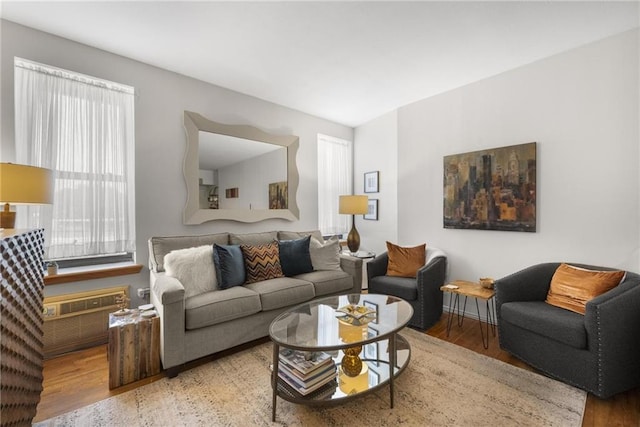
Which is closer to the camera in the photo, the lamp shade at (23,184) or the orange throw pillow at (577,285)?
the lamp shade at (23,184)

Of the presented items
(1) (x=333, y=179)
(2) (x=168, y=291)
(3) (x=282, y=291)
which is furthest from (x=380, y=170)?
(2) (x=168, y=291)

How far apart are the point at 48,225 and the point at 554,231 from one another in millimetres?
4447

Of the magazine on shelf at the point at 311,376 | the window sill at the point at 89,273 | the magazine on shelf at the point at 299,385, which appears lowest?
the magazine on shelf at the point at 299,385

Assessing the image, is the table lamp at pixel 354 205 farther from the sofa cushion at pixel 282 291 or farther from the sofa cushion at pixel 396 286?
the sofa cushion at pixel 282 291

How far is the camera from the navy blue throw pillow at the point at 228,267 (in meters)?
2.64

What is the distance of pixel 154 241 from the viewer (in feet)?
9.00

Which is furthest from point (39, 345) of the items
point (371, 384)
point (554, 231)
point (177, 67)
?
point (554, 231)

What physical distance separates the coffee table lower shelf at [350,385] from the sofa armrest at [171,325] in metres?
0.85

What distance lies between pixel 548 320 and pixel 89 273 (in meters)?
3.65

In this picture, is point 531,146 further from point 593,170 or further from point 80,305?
point 80,305

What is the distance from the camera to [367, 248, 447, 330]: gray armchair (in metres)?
2.90

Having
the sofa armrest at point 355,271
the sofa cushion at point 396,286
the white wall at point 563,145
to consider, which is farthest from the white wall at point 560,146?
the sofa armrest at point 355,271

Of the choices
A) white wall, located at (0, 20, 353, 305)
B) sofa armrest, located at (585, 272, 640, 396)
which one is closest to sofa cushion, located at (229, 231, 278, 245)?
white wall, located at (0, 20, 353, 305)

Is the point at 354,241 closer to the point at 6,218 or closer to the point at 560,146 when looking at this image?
the point at 560,146
